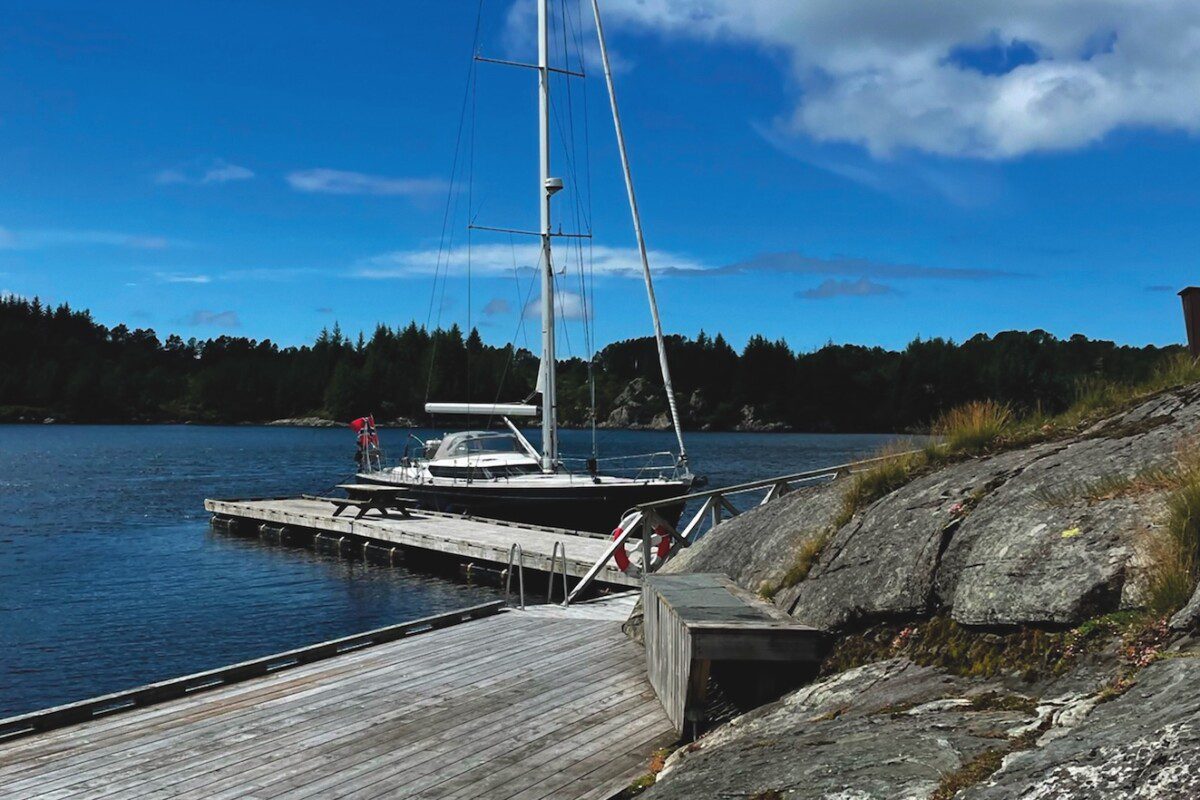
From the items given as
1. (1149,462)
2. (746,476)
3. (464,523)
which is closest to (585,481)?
(464,523)

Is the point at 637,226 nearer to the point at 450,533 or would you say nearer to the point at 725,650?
the point at 450,533

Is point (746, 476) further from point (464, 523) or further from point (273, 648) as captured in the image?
point (273, 648)

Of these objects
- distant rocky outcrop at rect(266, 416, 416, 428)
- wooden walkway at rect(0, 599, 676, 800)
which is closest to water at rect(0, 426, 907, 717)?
wooden walkway at rect(0, 599, 676, 800)

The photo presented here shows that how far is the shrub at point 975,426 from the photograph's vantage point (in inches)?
391

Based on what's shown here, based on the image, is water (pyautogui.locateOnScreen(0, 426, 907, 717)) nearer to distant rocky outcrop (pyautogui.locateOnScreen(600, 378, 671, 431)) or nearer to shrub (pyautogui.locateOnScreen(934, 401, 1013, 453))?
shrub (pyautogui.locateOnScreen(934, 401, 1013, 453))

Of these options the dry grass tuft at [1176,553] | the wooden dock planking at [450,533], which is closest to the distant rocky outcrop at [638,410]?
the wooden dock planking at [450,533]

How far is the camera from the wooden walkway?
7.30m

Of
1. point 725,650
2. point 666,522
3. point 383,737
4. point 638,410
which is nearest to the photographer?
point 725,650

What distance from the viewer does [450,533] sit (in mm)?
27703

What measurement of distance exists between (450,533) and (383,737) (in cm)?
1958

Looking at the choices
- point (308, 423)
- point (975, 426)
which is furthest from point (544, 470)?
point (308, 423)

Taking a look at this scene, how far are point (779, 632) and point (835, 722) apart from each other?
154 centimetres

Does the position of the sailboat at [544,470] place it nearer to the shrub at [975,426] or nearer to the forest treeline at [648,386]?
the shrub at [975,426]

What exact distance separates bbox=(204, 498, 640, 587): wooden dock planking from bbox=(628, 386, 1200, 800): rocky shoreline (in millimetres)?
10725
